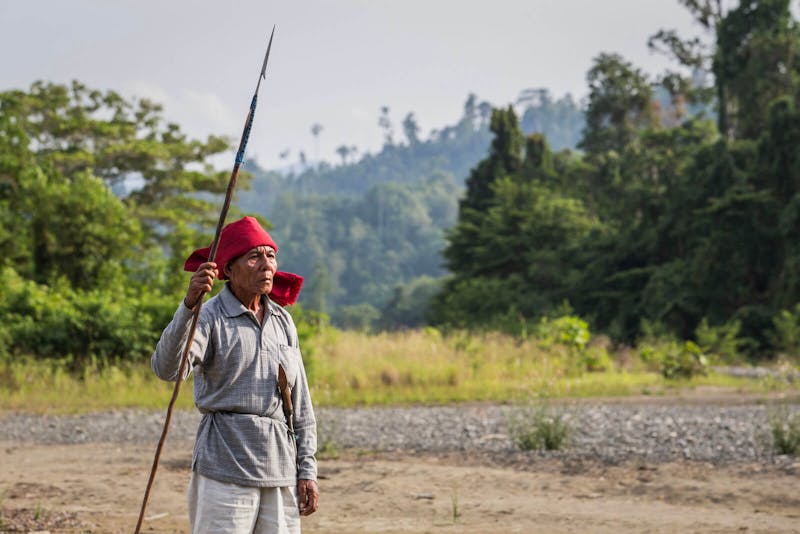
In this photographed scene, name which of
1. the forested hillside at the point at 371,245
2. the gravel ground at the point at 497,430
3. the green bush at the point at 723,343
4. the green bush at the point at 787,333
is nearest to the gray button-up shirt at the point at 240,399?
the gravel ground at the point at 497,430

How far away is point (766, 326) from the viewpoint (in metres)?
27.8

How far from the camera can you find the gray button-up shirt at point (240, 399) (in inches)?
145

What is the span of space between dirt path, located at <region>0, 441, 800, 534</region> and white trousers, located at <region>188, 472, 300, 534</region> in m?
3.17

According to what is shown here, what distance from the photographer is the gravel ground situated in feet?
33.9

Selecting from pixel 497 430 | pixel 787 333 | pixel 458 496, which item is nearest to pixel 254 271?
pixel 458 496

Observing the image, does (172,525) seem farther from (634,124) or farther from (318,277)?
(318,277)

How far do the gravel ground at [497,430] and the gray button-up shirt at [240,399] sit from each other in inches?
255

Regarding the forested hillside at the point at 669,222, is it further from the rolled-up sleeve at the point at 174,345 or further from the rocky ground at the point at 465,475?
the rolled-up sleeve at the point at 174,345

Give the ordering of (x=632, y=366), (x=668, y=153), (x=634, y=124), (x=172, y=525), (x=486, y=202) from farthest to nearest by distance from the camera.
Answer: (x=634, y=124) < (x=486, y=202) < (x=668, y=153) < (x=632, y=366) < (x=172, y=525)

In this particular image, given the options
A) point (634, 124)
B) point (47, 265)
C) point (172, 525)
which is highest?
point (634, 124)

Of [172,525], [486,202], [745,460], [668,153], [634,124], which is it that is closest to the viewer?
[172,525]

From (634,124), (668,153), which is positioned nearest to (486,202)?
(668,153)

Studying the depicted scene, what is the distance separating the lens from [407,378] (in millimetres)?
17969

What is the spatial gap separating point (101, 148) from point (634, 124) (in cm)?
2658
